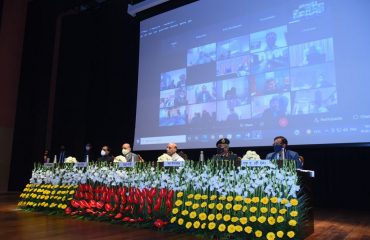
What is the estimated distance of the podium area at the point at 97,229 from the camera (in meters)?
3.21

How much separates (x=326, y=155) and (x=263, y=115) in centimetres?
121

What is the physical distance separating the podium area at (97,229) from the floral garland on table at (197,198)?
0.58 feet

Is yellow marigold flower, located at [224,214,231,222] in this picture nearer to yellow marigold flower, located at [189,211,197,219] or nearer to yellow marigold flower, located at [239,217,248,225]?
yellow marigold flower, located at [239,217,248,225]

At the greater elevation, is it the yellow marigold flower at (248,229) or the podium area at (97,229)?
the yellow marigold flower at (248,229)

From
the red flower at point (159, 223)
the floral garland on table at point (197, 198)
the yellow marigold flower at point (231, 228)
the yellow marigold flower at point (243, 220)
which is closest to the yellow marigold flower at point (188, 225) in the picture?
the floral garland on table at point (197, 198)

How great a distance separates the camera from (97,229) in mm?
3535

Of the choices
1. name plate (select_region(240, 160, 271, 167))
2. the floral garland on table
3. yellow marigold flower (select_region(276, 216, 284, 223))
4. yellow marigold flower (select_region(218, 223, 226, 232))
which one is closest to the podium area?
the floral garland on table

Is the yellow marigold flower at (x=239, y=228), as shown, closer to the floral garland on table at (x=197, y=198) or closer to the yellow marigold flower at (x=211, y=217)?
the floral garland on table at (x=197, y=198)

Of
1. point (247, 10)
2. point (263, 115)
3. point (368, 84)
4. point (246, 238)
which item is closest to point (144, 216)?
point (246, 238)

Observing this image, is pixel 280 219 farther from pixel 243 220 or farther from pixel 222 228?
pixel 222 228

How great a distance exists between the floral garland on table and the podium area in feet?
0.58

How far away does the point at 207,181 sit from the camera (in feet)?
10.8

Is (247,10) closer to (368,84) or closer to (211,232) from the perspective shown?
(368,84)

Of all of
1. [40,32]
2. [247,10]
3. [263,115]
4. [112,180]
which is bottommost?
[112,180]
